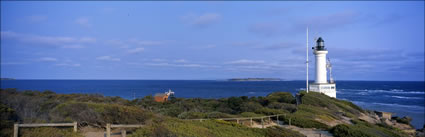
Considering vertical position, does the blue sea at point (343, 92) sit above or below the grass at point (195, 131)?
below

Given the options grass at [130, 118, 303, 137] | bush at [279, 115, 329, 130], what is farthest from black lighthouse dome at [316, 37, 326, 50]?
grass at [130, 118, 303, 137]

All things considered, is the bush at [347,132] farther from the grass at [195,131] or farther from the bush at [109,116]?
the bush at [109,116]

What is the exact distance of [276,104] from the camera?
2144 centimetres

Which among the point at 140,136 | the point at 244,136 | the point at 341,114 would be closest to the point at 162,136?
the point at 140,136

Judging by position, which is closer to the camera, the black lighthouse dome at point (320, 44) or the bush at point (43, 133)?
the bush at point (43, 133)

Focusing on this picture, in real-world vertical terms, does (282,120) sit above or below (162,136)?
below

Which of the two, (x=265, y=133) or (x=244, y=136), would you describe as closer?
(x=244, y=136)

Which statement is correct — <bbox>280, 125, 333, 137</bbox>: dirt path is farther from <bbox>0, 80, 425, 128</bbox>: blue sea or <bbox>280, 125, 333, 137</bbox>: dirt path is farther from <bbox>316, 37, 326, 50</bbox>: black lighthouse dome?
<bbox>316, 37, 326, 50</bbox>: black lighthouse dome

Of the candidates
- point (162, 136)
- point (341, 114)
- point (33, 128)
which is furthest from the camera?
point (341, 114)

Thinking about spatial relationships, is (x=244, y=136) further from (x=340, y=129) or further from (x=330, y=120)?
(x=330, y=120)

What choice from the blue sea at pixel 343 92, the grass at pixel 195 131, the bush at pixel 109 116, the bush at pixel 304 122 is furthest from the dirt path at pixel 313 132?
the blue sea at pixel 343 92

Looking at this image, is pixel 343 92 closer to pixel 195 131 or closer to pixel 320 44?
pixel 320 44

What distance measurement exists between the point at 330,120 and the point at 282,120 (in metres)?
3.31

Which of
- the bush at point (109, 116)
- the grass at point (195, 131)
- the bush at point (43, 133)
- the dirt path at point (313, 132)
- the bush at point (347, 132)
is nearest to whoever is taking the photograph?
the bush at point (43, 133)
